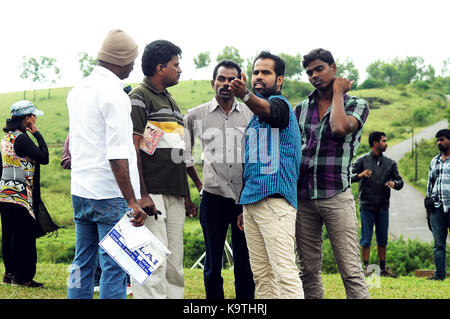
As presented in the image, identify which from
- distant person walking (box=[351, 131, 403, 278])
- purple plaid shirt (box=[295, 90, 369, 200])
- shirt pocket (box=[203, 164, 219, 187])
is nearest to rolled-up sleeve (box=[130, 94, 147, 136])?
shirt pocket (box=[203, 164, 219, 187])

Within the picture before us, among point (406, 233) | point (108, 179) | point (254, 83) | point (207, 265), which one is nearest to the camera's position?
point (108, 179)

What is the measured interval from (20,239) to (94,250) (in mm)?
2770

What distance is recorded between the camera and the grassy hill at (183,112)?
20.9 metres

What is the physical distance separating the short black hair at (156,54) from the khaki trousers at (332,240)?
1553 millimetres

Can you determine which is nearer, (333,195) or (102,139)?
(102,139)

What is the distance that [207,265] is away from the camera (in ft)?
15.0

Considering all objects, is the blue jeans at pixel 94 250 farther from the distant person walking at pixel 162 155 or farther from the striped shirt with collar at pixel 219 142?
the striped shirt with collar at pixel 219 142

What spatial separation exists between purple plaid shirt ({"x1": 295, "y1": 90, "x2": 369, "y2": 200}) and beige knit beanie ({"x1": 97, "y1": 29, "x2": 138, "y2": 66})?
161 cm

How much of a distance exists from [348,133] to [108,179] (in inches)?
73.8

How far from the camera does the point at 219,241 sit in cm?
453

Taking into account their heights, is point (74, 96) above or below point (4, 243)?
above

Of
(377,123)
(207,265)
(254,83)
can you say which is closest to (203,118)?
(254,83)

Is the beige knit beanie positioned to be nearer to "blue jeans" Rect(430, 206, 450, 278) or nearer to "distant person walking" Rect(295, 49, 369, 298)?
"distant person walking" Rect(295, 49, 369, 298)

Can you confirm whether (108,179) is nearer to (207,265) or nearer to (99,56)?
(99,56)
